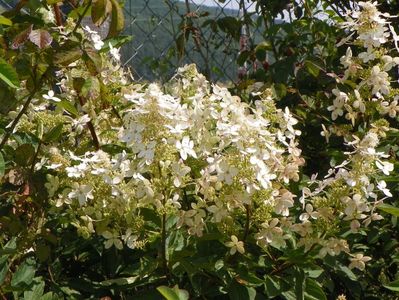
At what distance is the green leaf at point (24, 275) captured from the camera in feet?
5.30

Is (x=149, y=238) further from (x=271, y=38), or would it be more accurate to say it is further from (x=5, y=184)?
(x=271, y=38)

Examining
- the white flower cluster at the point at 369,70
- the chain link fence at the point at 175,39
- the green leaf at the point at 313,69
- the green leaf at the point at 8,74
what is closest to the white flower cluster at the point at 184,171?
the green leaf at the point at 8,74

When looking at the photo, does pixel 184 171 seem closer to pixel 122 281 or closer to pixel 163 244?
pixel 163 244

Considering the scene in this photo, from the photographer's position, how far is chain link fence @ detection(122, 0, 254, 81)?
11.2 ft

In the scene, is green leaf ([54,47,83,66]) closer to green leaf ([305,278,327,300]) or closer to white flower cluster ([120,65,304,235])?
white flower cluster ([120,65,304,235])

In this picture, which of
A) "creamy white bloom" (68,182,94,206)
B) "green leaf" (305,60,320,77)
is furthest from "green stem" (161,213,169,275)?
"green leaf" (305,60,320,77)

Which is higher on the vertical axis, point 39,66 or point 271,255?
point 39,66

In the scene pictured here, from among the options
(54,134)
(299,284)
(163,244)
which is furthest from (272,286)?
(54,134)

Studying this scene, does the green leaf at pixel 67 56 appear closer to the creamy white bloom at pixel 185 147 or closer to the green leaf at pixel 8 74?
the green leaf at pixel 8 74

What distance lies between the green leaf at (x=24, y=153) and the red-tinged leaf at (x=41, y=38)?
1.07ft

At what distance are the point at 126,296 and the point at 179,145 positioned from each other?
19.1 inches

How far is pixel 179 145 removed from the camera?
143 centimetres

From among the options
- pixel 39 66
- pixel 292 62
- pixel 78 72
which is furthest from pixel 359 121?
pixel 39 66

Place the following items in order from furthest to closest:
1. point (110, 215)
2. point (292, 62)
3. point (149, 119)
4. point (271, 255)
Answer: point (292, 62)
point (271, 255)
point (110, 215)
point (149, 119)
